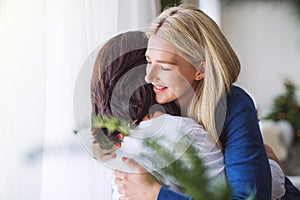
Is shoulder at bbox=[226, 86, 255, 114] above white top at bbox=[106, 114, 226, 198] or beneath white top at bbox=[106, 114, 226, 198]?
above

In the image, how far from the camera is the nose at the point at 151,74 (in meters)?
0.92

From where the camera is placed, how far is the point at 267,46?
1.50 meters

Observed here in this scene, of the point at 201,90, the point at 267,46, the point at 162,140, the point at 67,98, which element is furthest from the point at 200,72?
the point at 267,46

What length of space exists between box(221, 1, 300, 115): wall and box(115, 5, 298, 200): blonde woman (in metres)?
0.51

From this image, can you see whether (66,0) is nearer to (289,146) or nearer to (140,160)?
(140,160)

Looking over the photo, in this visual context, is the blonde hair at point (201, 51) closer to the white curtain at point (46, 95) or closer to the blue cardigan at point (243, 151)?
the blue cardigan at point (243, 151)

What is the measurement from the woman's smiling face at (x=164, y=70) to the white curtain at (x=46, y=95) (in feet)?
0.44

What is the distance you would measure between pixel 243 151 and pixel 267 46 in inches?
24.6

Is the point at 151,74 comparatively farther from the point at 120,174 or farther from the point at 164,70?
the point at 120,174

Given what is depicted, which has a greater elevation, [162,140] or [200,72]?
[200,72]

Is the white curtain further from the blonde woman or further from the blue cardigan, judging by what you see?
the blue cardigan

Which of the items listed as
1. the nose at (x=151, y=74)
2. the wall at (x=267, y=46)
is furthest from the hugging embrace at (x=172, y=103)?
the wall at (x=267, y=46)

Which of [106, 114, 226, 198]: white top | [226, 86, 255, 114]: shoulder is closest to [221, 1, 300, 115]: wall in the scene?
[226, 86, 255, 114]: shoulder

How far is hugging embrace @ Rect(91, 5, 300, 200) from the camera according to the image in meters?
0.91
